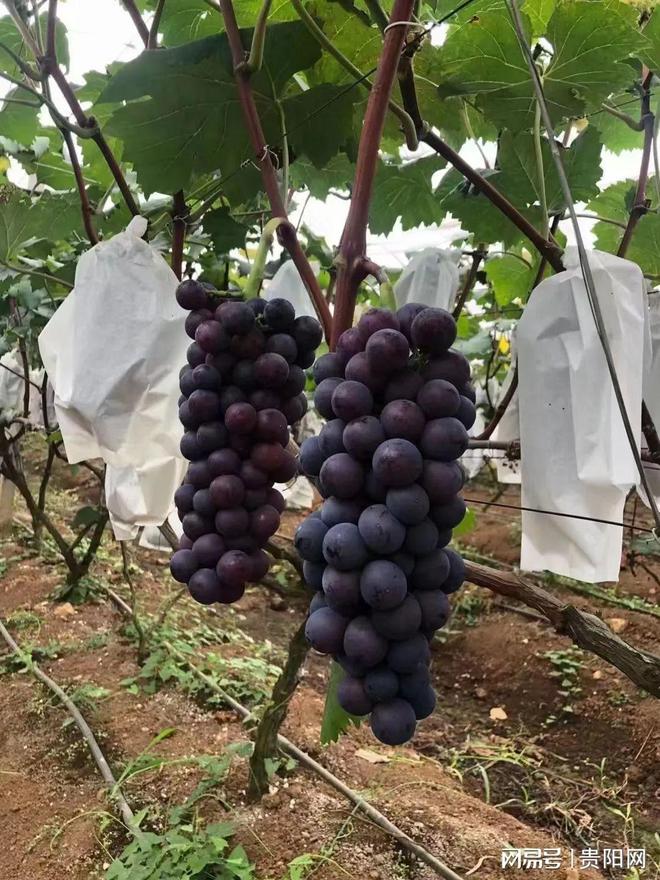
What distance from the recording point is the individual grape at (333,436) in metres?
0.58

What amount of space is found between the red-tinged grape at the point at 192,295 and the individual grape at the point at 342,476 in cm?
29

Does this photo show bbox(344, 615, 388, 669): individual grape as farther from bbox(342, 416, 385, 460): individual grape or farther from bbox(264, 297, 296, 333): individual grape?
bbox(264, 297, 296, 333): individual grape

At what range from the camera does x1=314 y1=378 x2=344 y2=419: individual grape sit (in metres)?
0.60

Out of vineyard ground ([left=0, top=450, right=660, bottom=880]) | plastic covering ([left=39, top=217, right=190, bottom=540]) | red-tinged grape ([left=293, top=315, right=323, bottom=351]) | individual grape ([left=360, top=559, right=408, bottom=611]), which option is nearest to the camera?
individual grape ([left=360, top=559, right=408, bottom=611])

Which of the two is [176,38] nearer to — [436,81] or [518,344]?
[436,81]

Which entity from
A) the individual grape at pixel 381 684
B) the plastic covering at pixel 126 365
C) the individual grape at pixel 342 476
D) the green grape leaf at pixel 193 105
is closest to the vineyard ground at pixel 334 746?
the plastic covering at pixel 126 365

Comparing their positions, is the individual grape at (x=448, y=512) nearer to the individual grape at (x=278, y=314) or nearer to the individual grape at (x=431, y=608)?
the individual grape at (x=431, y=608)

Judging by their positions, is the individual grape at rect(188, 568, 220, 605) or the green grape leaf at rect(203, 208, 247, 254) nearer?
the individual grape at rect(188, 568, 220, 605)

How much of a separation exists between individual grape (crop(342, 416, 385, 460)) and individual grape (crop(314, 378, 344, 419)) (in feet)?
0.14

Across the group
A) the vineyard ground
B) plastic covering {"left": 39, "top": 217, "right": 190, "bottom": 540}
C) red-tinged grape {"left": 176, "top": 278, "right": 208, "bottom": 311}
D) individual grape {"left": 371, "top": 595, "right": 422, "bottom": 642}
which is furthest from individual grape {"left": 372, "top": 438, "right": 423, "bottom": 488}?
the vineyard ground

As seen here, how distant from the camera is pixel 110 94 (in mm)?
854

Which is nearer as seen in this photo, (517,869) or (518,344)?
(518,344)

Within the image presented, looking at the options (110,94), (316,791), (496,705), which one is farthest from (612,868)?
(110,94)

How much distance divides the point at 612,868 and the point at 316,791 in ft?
2.85
